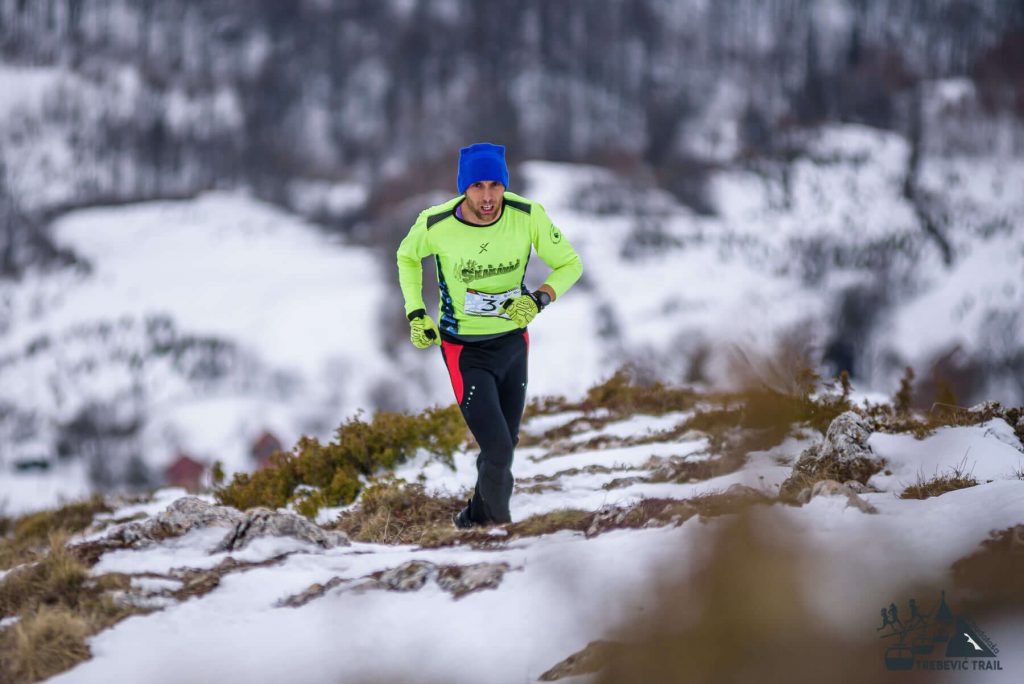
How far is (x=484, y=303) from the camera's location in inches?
214

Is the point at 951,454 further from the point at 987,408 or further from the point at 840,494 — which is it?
the point at 840,494

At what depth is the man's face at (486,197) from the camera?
510 cm

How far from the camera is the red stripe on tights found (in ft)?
17.9

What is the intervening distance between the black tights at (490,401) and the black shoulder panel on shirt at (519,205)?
919 millimetres

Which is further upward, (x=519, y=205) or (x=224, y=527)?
(x=519, y=205)

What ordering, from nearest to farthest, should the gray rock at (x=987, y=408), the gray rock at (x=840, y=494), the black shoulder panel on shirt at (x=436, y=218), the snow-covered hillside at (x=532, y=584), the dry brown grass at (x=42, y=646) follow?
the snow-covered hillside at (x=532, y=584) < the dry brown grass at (x=42, y=646) < the gray rock at (x=840, y=494) < the black shoulder panel on shirt at (x=436, y=218) < the gray rock at (x=987, y=408)

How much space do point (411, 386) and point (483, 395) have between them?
18216cm

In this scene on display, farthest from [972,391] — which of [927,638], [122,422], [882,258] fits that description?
[122,422]

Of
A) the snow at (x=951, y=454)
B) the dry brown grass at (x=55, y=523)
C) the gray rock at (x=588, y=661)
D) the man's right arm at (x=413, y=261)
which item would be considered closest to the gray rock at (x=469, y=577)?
the gray rock at (x=588, y=661)

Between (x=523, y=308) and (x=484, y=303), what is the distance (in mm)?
374

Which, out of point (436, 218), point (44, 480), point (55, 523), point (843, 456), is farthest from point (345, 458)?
point (44, 480)

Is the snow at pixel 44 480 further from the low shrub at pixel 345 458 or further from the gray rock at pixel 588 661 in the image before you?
the gray rock at pixel 588 661

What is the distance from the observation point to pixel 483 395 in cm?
536

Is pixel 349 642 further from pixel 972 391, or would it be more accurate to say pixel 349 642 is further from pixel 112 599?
pixel 972 391
